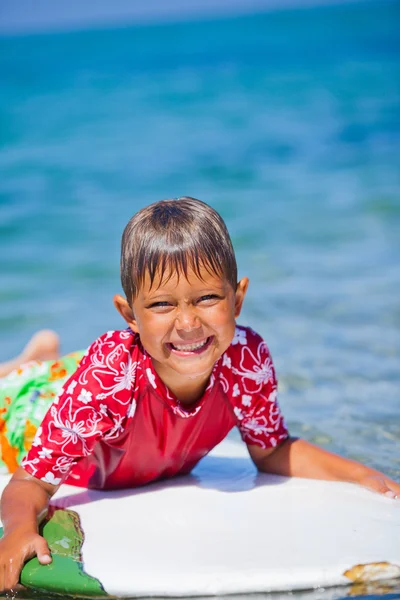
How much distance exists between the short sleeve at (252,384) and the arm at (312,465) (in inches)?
4.7

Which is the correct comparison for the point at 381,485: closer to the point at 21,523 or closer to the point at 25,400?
the point at 21,523

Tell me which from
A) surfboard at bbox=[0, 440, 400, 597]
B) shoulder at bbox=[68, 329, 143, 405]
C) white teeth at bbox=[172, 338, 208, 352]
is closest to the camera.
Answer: surfboard at bbox=[0, 440, 400, 597]

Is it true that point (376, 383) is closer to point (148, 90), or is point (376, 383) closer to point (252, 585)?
point (252, 585)

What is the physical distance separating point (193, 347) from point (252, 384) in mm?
382

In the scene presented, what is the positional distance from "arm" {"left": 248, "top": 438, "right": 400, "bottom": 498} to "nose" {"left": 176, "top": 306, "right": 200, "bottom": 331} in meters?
0.74

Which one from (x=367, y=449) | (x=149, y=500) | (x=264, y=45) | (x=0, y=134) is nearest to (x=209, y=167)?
(x=0, y=134)

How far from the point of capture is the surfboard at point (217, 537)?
2.33 meters

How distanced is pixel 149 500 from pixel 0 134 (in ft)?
35.3

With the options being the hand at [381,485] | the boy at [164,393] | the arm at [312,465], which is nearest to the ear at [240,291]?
the boy at [164,393]

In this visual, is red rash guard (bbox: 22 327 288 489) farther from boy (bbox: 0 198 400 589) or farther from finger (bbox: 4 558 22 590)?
finger (bbox: 4 558 22 590)

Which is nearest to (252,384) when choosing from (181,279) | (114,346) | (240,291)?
(240,291)

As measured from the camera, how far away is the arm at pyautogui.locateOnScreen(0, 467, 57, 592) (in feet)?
7.73

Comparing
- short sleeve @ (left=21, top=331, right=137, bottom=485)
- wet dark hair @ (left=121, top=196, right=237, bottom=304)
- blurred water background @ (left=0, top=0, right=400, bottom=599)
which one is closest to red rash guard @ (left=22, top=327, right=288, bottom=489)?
short sleeve @ (left=21, top=331, right=137, bottom=485)

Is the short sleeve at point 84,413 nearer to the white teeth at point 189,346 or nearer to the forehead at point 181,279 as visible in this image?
the white teeth at point 189,346
